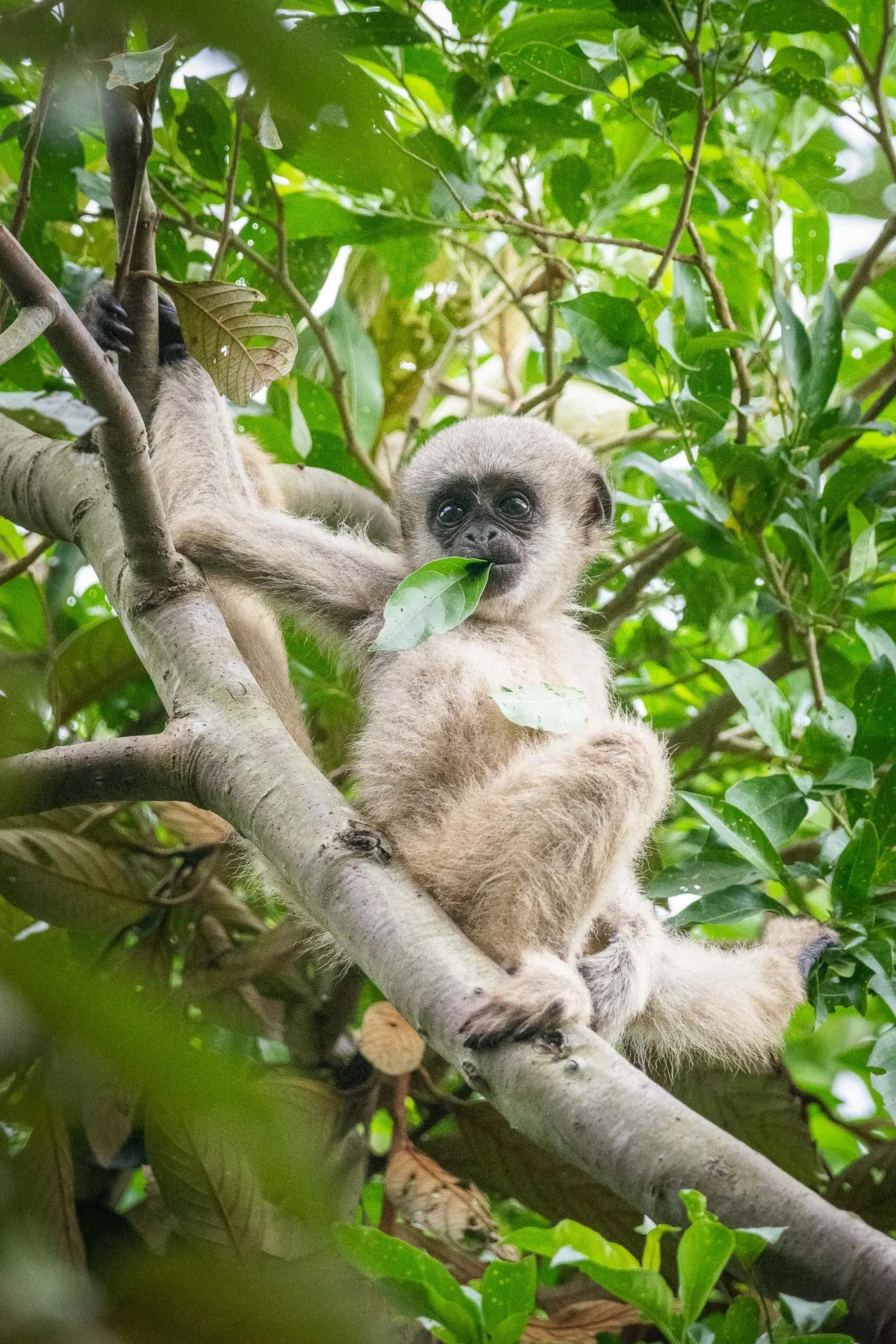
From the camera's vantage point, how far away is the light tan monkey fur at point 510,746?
3127mm

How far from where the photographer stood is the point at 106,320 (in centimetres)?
320

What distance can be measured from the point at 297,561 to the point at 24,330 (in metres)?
1.48

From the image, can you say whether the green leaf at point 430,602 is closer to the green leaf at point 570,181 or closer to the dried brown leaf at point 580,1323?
Result: the dried brown leaf at point 580,1323

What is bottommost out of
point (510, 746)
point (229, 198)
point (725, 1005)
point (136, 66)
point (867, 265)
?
point (725, 1005)

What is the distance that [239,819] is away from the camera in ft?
8.34

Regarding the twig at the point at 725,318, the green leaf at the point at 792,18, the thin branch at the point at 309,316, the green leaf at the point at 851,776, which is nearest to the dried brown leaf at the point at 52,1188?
the green leaf at the point at 851,776

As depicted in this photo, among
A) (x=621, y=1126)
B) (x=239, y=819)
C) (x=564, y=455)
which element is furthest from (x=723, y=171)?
(x=621, y=1126)

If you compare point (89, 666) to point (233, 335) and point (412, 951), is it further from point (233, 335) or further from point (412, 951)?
point (412, 951)

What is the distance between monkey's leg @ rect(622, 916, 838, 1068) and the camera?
388 cm

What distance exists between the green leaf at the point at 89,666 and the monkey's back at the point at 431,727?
2.50 feet

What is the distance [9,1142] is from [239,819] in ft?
5.77

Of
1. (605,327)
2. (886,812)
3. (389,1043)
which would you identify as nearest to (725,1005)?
(886,812)

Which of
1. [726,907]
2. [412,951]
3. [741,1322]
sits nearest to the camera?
[741,1322]

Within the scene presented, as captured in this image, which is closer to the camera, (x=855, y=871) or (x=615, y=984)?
(x=855, y=871)
